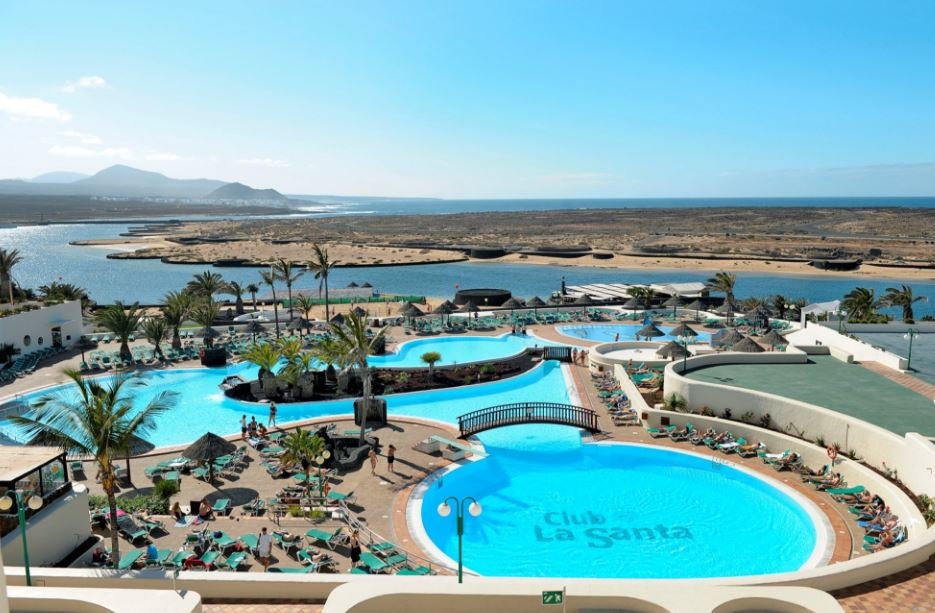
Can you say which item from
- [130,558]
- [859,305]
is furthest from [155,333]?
[859,305]

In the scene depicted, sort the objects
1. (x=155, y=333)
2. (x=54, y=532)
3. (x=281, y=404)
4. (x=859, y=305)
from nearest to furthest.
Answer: (x=54, y=532) → (x=281, y=404) → (x=155, y=333) → (x=859, y=305)

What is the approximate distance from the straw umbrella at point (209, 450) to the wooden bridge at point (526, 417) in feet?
28.9

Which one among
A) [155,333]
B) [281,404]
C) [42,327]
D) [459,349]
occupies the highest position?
[42,327]

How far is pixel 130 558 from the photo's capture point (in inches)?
583

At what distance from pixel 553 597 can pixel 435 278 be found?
8472 centimetres

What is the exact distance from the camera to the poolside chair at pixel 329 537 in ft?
53.6

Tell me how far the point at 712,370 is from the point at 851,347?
768 cm

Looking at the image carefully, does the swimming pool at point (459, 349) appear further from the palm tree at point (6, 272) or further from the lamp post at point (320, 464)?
the palm tree at point (6, 272)

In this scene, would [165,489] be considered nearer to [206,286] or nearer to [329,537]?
[329,537]

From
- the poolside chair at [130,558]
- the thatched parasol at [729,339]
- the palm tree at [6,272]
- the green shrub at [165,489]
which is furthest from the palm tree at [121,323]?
the thatched parasol at [729,339]

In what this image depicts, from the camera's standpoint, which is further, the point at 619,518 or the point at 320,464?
the point at 320,464

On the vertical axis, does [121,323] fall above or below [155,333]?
above

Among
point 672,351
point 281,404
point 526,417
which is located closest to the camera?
point 526,417

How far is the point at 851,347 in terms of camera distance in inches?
1213
